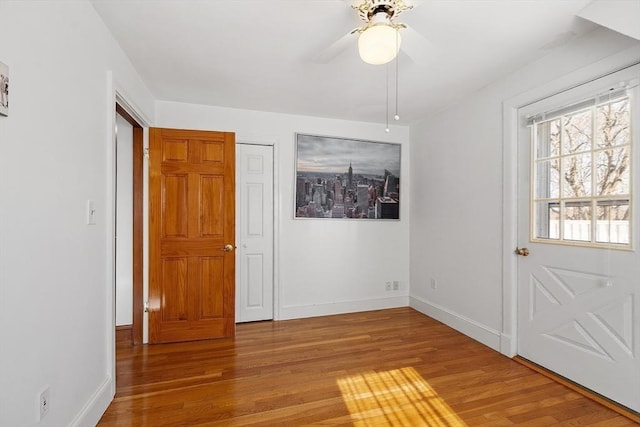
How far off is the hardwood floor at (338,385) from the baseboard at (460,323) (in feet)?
0.33

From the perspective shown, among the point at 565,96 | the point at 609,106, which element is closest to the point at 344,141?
the point at 565,96

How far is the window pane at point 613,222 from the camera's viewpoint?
191cm

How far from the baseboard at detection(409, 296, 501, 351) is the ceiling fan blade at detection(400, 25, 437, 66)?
7.97ft

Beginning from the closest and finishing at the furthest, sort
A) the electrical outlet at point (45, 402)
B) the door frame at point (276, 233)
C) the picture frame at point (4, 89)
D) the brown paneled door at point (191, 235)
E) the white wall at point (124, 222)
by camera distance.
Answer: the picture frame at point (4, 89)
the electrical outlet at point (45, 402)
the brown paneled door at point (191, 235)
the white wall at point (124, 222)
the door frame at point (276, 233)

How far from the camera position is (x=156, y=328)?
9.60 ft

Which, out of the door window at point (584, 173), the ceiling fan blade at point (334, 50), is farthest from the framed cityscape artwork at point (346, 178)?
the door window at point (584, 173)

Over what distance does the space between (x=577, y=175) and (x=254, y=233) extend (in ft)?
9.83

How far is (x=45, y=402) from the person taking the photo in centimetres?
133

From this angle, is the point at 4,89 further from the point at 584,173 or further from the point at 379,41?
the point at 584,173

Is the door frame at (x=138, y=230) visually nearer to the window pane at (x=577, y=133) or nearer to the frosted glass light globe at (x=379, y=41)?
the frosted glass light globe at (x=379, y=41)

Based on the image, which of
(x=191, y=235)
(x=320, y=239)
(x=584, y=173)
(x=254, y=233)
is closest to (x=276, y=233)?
(x=254, y=233)

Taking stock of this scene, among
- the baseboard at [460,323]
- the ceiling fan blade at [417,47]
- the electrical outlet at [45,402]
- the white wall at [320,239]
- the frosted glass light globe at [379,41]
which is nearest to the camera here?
the electrical outlet at [45,402]

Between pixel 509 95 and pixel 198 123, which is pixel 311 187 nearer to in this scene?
pixel 198 123

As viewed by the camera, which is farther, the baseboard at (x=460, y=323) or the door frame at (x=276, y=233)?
the door frame at (x=276, y=233)
